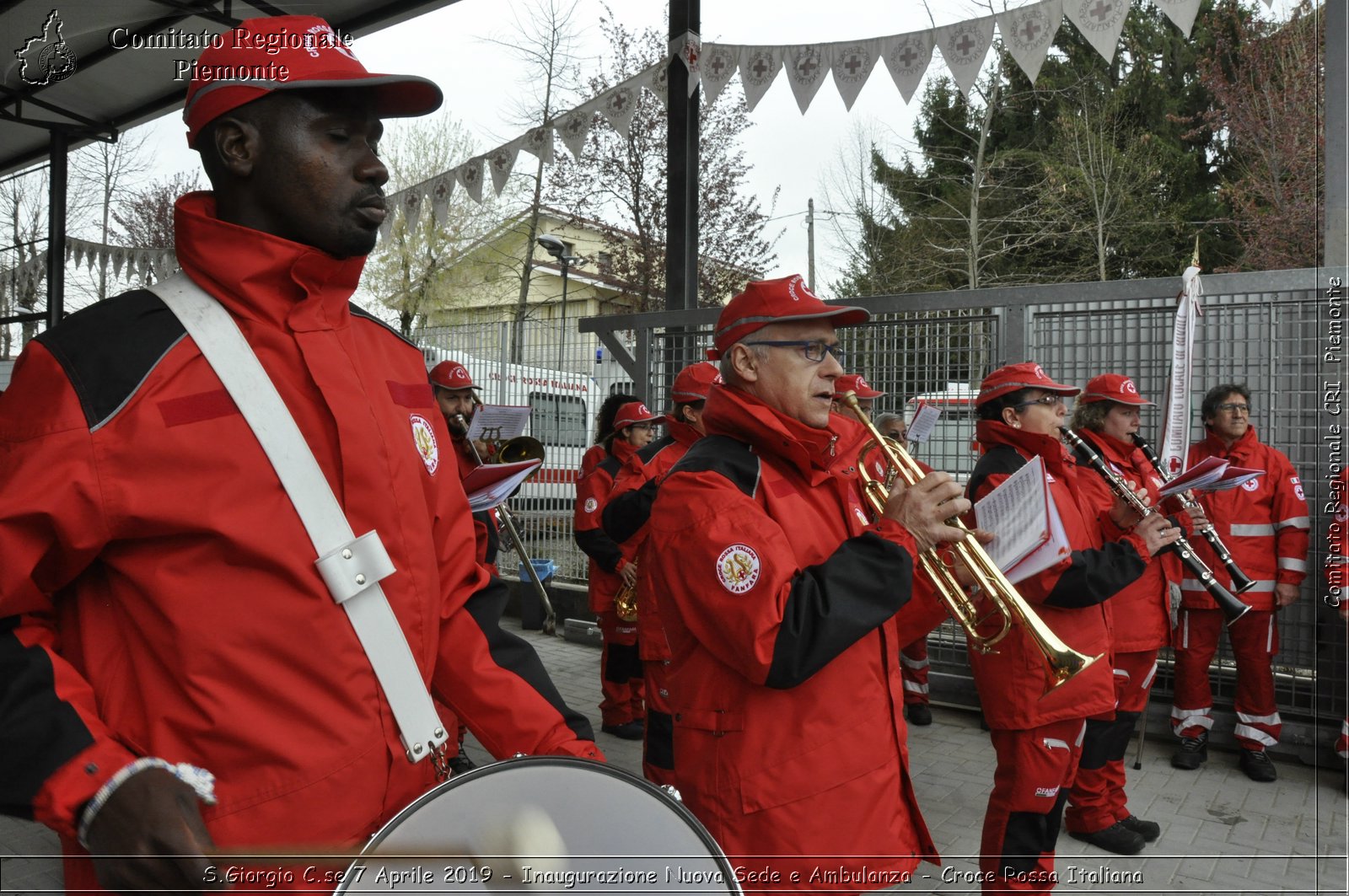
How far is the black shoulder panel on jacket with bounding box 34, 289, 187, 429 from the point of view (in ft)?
4.46

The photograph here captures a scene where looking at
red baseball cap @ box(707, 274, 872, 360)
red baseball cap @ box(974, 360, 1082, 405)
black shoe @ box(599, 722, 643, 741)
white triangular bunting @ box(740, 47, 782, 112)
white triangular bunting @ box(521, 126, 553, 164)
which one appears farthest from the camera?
white triangular bunting @ box(521, 126, 553, 164)

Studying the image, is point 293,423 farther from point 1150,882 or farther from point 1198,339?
point 1198,339

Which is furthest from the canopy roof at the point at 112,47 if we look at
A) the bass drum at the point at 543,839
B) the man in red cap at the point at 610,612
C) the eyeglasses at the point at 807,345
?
the bass drum at the point at 543,839

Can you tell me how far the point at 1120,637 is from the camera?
5.23 metres

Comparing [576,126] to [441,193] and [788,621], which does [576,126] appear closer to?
[441,193]

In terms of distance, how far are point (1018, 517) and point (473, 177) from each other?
8.41 metres

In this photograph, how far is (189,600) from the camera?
138cm

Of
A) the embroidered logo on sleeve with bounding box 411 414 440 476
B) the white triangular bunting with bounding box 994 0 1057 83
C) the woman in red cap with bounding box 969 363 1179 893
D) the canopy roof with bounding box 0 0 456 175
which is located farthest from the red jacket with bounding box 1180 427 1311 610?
the canopy roof with bounding box 0 0 456 175

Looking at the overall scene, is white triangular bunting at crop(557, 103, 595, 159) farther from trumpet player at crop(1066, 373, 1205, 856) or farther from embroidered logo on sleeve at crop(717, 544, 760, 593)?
embroidered logo on sleeve at crop(717, 544, 760, 593)

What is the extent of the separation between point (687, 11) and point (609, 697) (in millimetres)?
6213

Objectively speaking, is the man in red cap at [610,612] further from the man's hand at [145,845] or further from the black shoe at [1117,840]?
the man's hand at [145,845]

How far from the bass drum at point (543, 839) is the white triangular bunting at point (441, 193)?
33.7ft

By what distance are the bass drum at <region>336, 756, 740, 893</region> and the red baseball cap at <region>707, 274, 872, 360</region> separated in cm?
157

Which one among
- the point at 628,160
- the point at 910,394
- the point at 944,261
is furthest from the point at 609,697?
the point at 944,261
